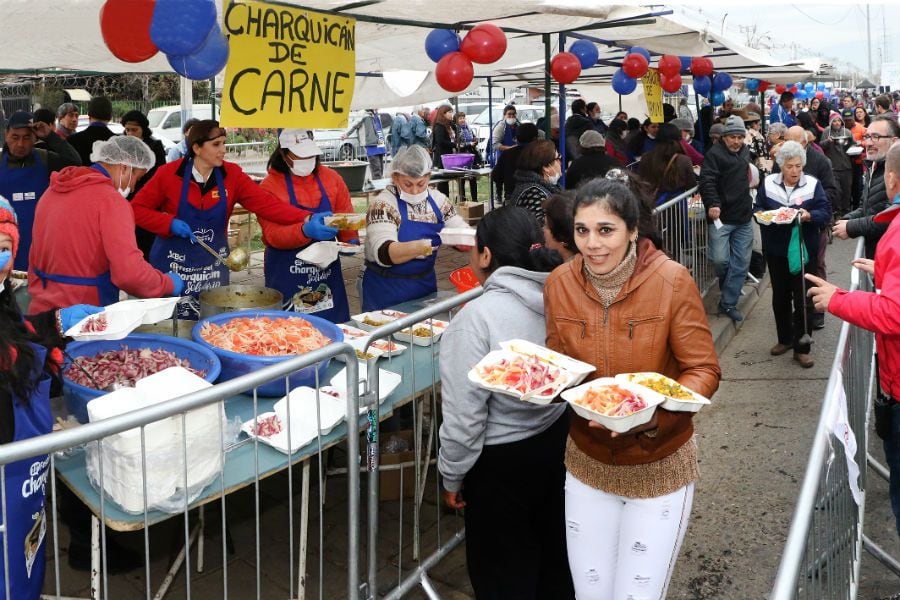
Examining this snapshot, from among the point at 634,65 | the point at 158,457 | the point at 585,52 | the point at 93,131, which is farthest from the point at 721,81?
the point at 158,457

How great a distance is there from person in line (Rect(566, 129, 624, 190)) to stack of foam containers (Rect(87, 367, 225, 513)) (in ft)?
21.3

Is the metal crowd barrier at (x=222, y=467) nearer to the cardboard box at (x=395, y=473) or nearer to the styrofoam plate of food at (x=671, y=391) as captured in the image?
the cardboard box at (x=395, y=473)

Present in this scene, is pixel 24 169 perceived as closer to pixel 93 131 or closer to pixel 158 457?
pixel 93 131

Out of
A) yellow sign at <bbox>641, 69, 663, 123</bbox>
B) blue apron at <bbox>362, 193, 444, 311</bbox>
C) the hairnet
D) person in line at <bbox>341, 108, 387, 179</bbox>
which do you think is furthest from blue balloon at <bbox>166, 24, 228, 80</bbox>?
person in line at <bbox>341, 108, 387, 179</bbox>

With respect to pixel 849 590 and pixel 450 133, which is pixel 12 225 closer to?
pixel 849 590

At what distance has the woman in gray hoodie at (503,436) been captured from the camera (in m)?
3.20

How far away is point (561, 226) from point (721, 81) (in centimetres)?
1505

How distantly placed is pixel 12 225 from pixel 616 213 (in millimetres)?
2041

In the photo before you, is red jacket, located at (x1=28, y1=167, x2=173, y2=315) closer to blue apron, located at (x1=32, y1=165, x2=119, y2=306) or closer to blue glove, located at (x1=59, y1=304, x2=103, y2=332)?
blue apron, located at (x1=32, y1=165, x2=119, y2=306)

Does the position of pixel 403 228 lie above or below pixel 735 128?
below

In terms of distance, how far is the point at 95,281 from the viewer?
4.42 meters

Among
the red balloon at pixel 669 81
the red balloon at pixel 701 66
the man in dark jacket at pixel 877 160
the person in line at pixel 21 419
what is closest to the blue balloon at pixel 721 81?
the red balloon at pixel 701 66

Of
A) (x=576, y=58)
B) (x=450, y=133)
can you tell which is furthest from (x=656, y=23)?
(x=450, y=133)

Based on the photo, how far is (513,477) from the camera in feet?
10.9
